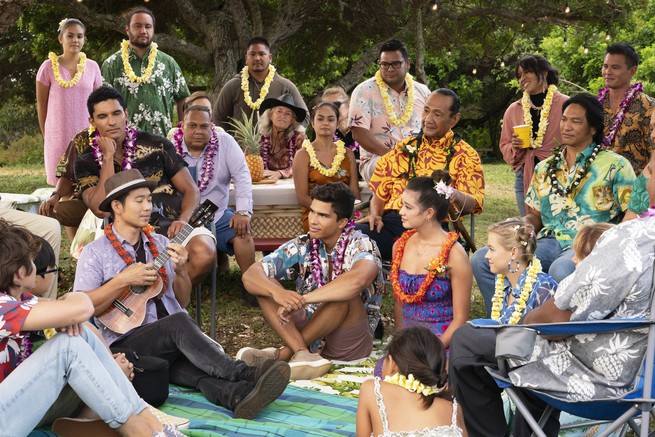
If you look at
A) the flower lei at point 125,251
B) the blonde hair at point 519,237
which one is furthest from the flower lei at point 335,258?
the blonde hair at point 519,237

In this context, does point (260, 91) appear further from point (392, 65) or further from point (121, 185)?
point (121, 185)

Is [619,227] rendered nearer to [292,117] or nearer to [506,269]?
[506,269]

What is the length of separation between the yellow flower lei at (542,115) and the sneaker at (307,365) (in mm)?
2748

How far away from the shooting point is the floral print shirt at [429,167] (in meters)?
6.21

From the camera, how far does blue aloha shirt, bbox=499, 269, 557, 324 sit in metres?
4.53

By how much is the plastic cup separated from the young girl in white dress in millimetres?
3406

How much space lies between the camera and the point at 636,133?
21.3 ft

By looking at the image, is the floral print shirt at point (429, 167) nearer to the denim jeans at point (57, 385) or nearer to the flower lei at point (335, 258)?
the flower lei at point (335, 258)

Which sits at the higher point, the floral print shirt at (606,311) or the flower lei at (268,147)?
the flower lei at (268,147)

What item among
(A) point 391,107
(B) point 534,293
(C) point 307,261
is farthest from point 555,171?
(A) point 391,107

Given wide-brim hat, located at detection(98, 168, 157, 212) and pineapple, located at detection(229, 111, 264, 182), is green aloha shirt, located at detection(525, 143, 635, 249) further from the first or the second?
pineapple, located at detection(229, 111, 264, 182)

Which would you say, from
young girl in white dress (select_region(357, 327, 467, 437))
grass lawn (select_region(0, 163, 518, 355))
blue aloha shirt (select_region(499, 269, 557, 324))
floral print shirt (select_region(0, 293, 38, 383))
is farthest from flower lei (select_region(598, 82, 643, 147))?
floral print shirt (select_region(0, 293, 38, 383))

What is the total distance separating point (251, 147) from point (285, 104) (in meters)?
0.48

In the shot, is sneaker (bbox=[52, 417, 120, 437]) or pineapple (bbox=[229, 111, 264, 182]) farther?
pineapple (bbox=[229, 111, 264, 182])
